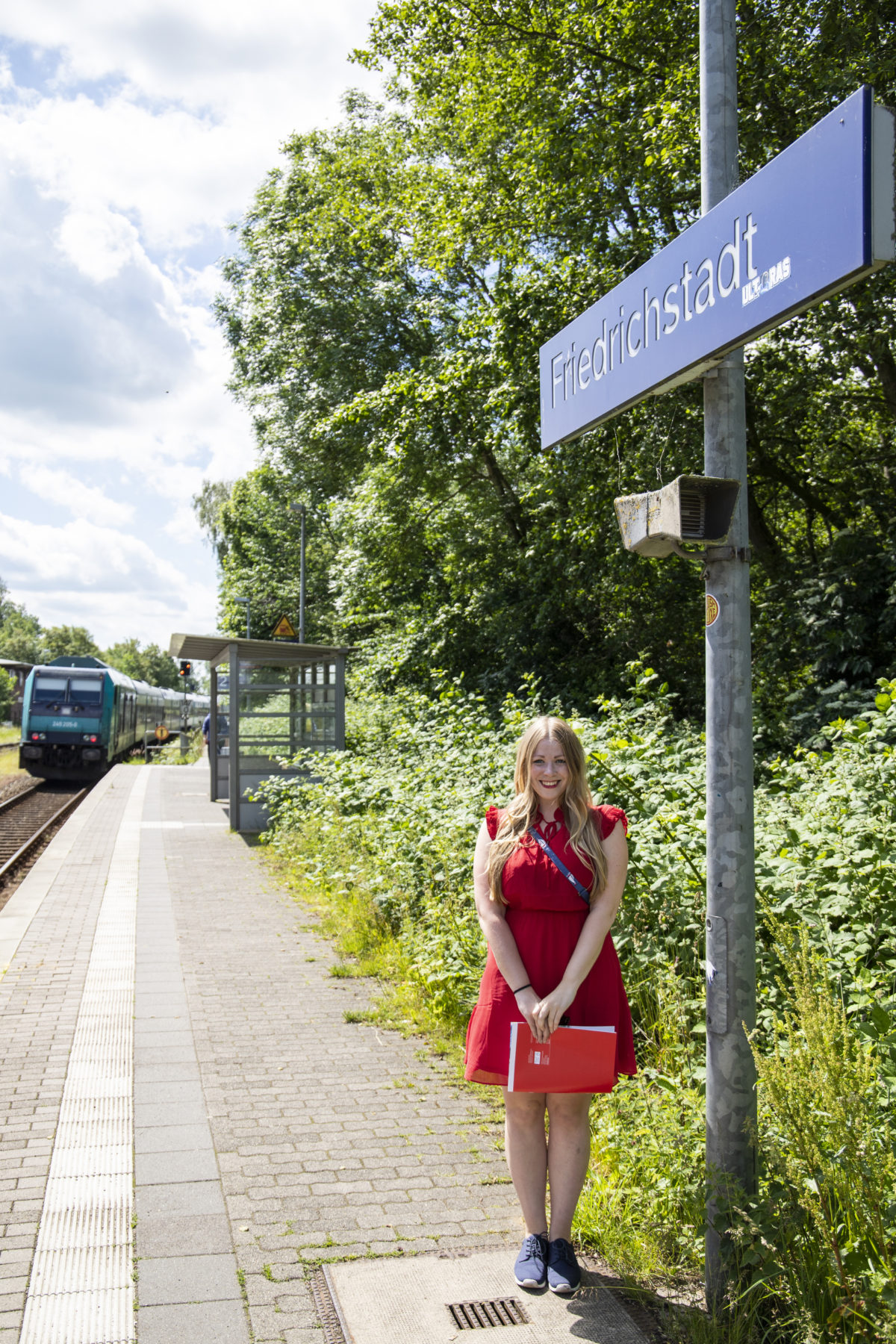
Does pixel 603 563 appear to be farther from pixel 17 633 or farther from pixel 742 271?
pixel 17 633

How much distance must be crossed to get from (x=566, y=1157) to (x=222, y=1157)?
1.54m

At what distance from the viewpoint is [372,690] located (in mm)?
20094

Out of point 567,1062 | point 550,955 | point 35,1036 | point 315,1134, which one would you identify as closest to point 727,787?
point 550,955

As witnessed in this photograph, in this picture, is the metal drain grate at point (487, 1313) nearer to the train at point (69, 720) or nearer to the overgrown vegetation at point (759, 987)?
the overgrown vegetation at point (759, 987)

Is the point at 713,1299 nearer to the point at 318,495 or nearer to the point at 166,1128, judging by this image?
the point at 166,1128

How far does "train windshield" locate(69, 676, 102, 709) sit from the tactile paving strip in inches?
849

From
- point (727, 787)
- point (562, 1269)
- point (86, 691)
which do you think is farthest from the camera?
point (86, 691)

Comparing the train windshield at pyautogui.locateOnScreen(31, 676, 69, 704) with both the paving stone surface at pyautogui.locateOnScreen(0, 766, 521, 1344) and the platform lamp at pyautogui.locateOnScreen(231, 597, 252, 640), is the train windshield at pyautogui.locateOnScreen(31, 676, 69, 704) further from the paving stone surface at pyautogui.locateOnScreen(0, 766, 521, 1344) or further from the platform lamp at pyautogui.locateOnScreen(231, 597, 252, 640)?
the paving stone surface at pyautogui.locateOnScreen(0, 766, 521, 1344)

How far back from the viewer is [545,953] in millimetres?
3143

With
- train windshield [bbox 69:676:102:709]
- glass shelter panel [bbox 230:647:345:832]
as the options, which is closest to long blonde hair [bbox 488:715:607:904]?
glass shelter panel [bbox 230:647:345:832]

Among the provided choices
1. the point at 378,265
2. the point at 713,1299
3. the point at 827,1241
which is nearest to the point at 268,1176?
the point at 713,1299

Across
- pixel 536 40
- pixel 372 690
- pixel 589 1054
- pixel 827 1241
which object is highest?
pixel 536 40

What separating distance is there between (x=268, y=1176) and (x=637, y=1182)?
4.34 ft

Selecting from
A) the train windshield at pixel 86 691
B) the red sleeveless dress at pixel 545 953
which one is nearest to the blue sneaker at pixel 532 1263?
the red sleeveless dress at pixel 545 953
